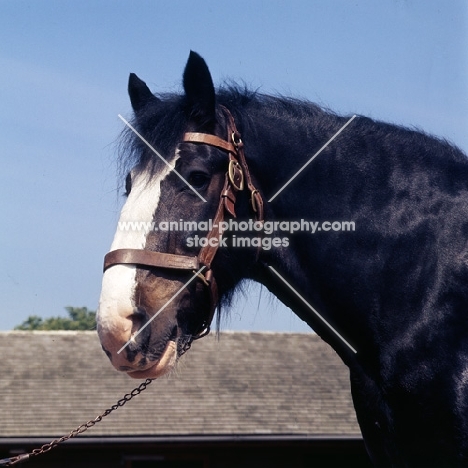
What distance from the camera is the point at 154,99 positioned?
12.9 ft

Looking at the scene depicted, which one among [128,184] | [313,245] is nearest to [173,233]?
[128,184]

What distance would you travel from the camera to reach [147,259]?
323 cm

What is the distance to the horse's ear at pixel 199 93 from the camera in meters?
3.57

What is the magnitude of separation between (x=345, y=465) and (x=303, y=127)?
10959mm

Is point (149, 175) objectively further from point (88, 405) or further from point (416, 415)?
point (88, 405)

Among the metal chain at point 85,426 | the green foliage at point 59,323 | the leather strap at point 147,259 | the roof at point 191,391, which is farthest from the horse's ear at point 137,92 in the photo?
the green foliage at point 59,323

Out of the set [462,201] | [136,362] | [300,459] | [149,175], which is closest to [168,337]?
[136,362]

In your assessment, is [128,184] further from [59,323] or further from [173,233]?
[59,323]

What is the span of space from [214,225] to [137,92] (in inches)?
A: 44.0

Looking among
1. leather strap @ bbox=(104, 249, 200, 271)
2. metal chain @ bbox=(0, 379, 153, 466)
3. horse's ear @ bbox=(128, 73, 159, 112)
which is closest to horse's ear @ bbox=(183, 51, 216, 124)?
horse's ear @ bbox=(128, 73, 159, 112)

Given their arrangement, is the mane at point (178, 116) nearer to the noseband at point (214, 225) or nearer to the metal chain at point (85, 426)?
the noseband at point (214, 225)

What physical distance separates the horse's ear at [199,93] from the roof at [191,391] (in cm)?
847

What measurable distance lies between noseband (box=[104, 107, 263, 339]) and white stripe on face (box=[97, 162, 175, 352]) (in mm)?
44

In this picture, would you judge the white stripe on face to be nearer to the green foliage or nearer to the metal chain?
the metal chain
